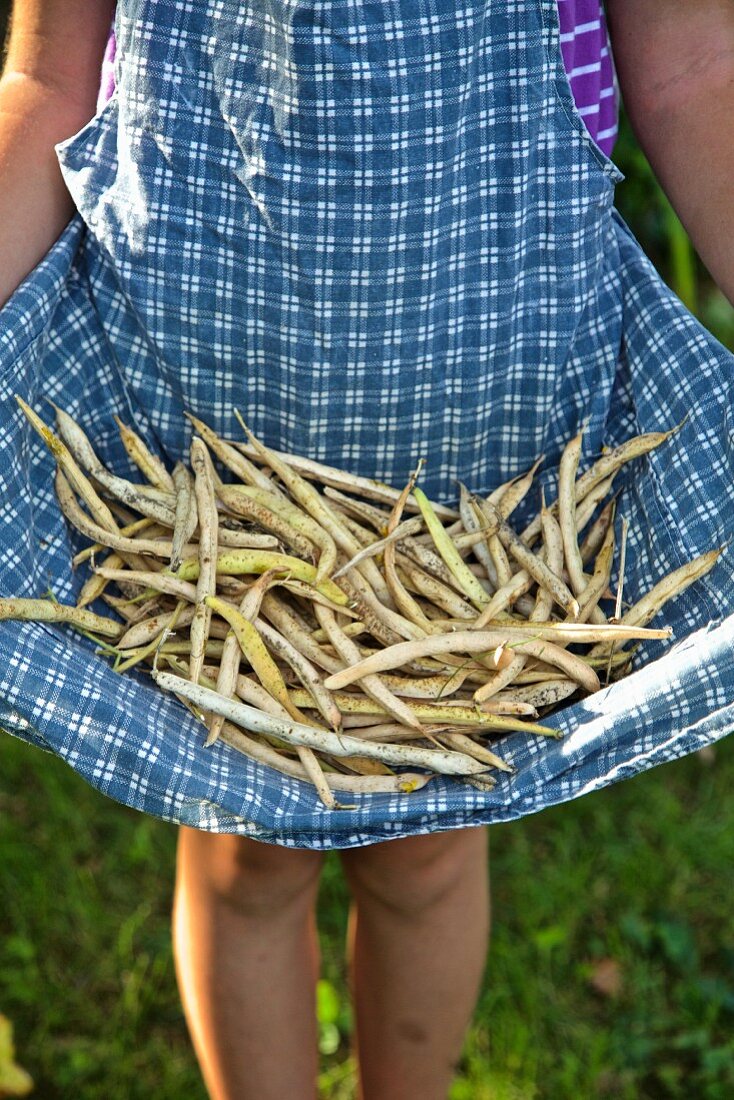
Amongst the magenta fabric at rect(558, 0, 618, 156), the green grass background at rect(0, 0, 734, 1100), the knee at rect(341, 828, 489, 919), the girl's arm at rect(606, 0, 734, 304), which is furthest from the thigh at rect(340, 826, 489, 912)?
the magenta fabric at rect(558, 0, 618, 156)

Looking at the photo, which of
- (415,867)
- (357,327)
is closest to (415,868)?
(415,867)

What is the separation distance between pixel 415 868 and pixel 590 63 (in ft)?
3.24

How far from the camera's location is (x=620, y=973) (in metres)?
2.06

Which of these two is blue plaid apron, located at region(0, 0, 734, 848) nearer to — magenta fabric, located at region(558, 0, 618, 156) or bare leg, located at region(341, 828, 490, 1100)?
magenta fabric, located at region(558, 0, 618, 156)

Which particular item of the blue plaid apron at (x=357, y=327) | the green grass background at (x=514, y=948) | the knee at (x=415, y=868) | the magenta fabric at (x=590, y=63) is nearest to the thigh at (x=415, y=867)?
the knee at (x=415, y=868)

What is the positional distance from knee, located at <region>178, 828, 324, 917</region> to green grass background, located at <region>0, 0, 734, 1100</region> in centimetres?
65

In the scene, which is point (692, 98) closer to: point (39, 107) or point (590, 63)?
point (590, 63)

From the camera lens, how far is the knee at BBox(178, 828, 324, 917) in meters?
1.39

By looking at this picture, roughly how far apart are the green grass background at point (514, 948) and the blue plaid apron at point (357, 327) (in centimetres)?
97

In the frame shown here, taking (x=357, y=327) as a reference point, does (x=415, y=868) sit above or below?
below

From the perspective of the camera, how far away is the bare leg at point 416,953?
4.82ft

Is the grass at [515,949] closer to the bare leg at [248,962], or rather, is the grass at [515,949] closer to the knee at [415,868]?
the bare leg at [248,962]

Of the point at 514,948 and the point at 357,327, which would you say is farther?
the point at 514,948

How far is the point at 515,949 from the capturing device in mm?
2094
